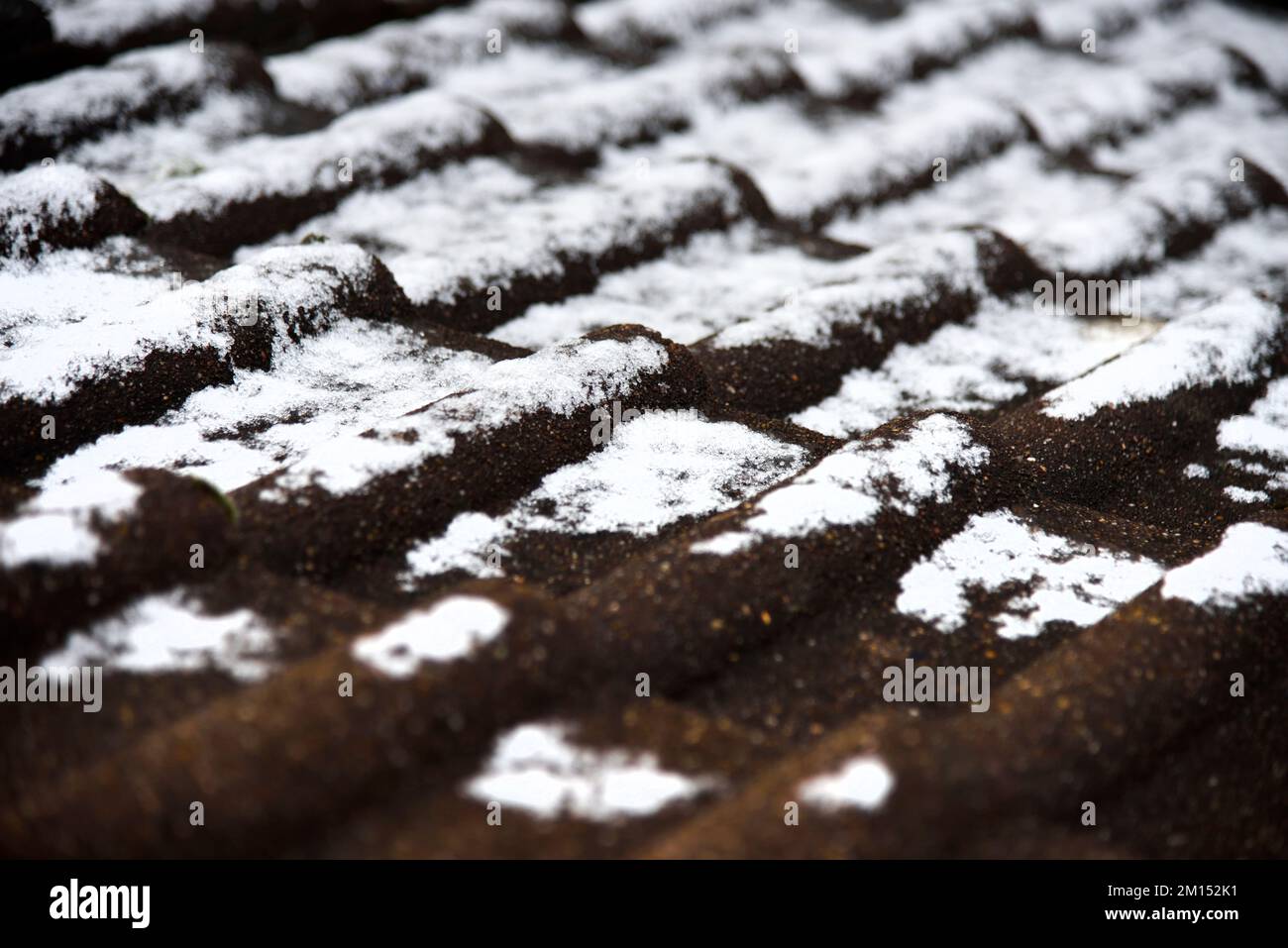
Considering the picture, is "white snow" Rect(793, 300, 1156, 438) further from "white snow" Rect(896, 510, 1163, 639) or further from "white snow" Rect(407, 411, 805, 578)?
"white snow" Rect(896, 510, 1163, 639)

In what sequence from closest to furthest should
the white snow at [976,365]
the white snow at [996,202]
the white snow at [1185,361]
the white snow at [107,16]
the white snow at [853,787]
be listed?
the white snow at [853,787]
the white snow at [1185,361]
the white snow at [976,365]
the white snow at [996,202]
the white snow at [107,16]

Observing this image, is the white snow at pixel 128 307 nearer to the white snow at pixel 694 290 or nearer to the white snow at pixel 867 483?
the white snow at pixel 694 290

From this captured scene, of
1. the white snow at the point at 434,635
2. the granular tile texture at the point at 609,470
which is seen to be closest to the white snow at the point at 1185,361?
the granular tile texture at the point at 609,470

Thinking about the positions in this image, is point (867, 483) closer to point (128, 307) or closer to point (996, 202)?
point (128, 307)

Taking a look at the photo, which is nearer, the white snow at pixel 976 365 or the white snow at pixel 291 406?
the white snow at pixel 291 406

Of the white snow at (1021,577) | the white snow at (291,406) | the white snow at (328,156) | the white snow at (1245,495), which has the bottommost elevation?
the white snow at (1245,495)
